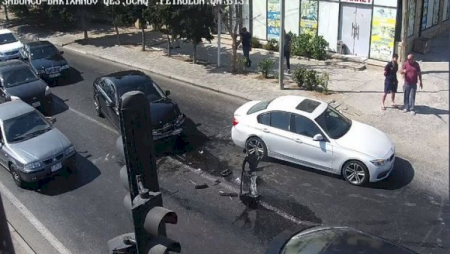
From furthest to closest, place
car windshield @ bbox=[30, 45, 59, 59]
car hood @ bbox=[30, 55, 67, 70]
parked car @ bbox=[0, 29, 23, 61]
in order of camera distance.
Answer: parked car @ bbox=[0, 29, 23, 61] → car windshield @ bbox=[30, 45, 59, 59] → car hood @ bbox=[30, 55, 67, 70]

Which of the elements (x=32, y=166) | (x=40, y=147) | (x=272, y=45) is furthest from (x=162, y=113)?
(x=272, y=45)

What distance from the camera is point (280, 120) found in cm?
1283

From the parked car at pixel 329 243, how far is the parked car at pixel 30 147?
24.0 feet

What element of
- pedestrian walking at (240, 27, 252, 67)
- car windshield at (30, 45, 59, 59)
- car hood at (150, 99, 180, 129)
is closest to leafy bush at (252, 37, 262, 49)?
pedestrian walking at (240, 27, 252, 67)

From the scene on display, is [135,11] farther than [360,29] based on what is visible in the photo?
Yes

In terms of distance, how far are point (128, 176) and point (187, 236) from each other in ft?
22.9

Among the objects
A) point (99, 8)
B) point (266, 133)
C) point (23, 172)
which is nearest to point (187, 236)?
point (266, 133)

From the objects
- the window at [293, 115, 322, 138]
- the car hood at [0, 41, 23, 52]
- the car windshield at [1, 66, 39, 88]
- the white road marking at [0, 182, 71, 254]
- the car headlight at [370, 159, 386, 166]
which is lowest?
the white road marking at [0, 182, 71, 254]

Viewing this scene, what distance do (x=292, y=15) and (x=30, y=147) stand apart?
45.7ft

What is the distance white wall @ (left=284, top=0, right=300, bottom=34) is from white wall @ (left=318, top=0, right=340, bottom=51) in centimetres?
113

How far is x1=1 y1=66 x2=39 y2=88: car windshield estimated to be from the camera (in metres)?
17.9

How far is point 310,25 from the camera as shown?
22.5 m

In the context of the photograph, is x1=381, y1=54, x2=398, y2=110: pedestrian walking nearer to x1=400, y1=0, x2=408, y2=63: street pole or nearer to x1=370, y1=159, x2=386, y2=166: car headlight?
x1=400, y1=0, x2=408, y2=63: street pole

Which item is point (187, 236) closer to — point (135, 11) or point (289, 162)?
point (289, 162)
